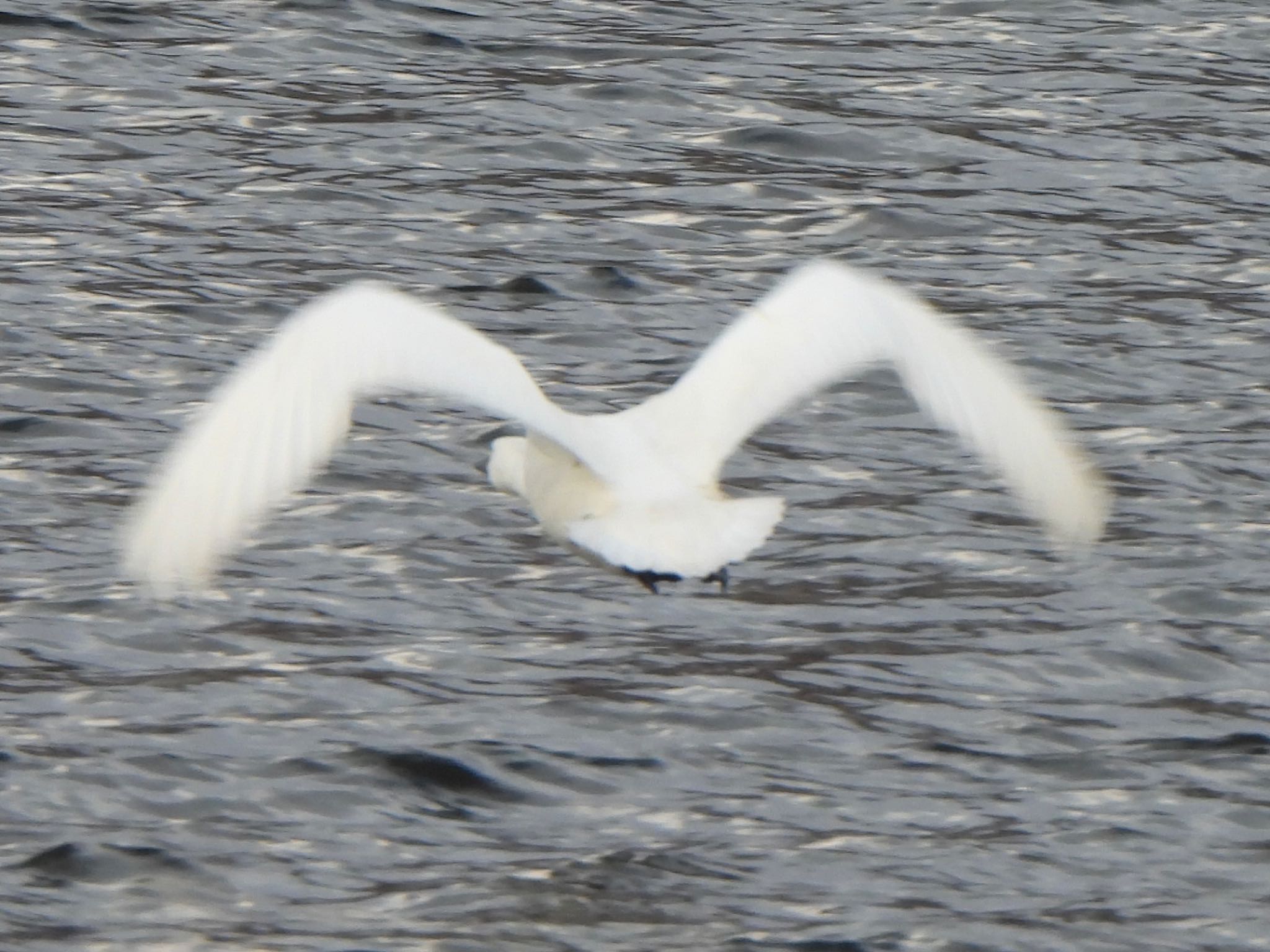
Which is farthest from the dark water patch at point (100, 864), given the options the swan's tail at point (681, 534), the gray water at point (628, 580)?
the swan's tail at point (681, 534)

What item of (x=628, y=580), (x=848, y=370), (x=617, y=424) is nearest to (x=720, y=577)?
(x=617, y=424)

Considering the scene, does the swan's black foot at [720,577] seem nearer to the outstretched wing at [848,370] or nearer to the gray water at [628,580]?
the outstretched wing at [848,370]

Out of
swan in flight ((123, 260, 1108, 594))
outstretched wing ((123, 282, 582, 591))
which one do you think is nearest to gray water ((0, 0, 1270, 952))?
swan in flight ((123, 260, 1108, 594))

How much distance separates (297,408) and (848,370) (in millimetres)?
1569

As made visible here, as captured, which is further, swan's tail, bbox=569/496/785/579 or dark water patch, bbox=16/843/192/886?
dark water patch, bbox=16/843/192/886

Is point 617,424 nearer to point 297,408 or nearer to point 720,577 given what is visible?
point 720,577

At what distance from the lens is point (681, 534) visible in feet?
20.0

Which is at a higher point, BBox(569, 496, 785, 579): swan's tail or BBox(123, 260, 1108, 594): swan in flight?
BBox(123, 260, 1108, 594): swan in flight

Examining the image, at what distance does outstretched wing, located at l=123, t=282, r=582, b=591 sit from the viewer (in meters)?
5.61

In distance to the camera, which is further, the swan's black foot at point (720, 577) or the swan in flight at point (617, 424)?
the swan's black foot at point (720, 577)

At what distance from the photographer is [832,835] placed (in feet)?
22.6

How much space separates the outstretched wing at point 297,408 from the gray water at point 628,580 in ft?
3.82

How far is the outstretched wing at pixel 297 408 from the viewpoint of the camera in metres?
5.61

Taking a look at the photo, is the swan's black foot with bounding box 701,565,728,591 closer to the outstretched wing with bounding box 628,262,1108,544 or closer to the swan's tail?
the swan's tail
